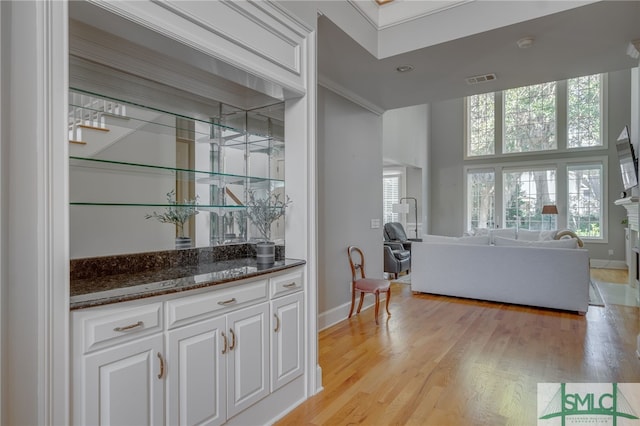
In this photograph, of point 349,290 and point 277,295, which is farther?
point 349,290

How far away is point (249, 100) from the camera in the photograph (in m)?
3.10

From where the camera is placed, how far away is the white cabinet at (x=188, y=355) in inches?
55.0

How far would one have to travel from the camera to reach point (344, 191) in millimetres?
4309

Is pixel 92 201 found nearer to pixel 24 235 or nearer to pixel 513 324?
pixel 24 235

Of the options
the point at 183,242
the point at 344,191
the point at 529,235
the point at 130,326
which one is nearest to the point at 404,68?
the point at 344,191

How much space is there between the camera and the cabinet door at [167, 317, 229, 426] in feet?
5.41

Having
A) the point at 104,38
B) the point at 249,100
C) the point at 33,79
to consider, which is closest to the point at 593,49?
the point at 249,100

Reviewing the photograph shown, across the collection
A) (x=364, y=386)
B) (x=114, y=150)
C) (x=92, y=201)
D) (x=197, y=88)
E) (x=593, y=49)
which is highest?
(x=593, y=49)

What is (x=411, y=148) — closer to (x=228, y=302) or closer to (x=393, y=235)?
(x=393, y=235)

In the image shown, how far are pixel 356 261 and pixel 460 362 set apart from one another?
180cm

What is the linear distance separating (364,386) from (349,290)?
184cm

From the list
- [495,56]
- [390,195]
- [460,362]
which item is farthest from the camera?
[390,195]

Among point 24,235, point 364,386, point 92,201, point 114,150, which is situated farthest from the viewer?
point 364,386

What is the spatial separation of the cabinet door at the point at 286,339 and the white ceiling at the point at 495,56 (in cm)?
210
